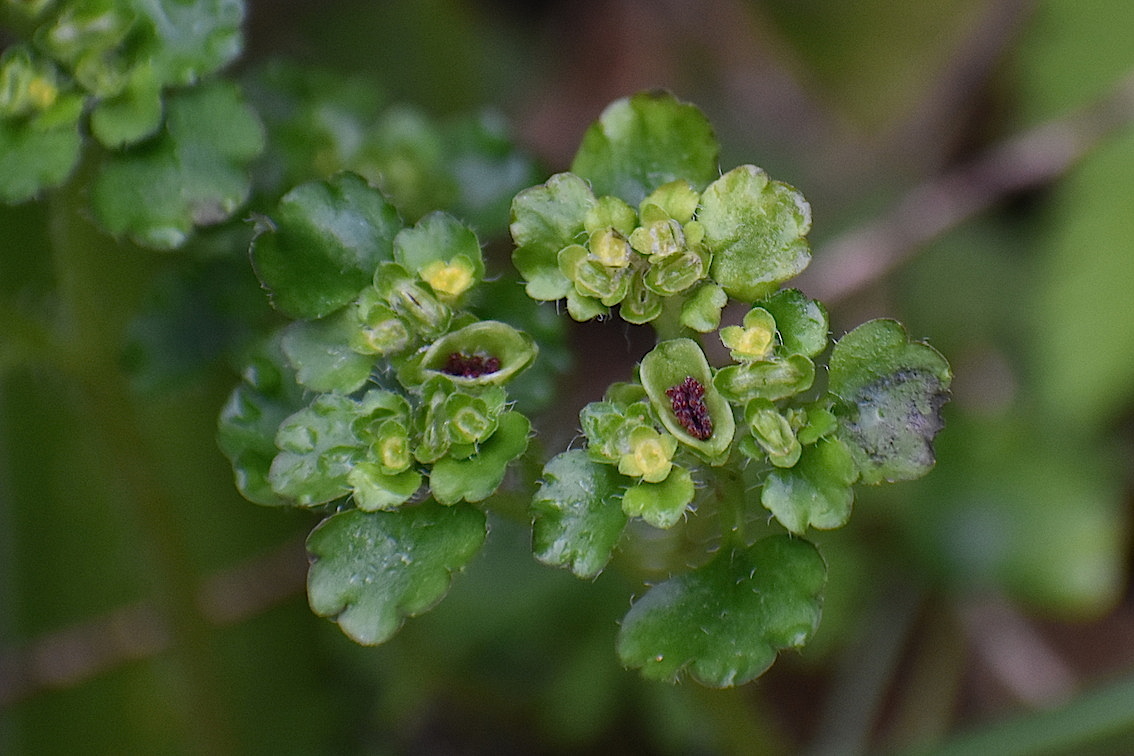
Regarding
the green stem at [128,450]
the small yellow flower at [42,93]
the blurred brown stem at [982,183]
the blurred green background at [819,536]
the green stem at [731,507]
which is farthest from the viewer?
the blurred brown stem at [982,183]

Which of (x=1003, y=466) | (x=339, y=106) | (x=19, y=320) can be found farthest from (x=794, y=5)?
(x=19, y=320)

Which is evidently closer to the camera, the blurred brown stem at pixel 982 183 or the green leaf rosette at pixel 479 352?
the green leaf rosette at pixel 479 352

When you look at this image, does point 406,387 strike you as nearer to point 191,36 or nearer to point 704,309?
point 704,309

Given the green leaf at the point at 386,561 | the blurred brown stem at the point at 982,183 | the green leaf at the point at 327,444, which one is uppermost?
the green leaf at the point at 327,444

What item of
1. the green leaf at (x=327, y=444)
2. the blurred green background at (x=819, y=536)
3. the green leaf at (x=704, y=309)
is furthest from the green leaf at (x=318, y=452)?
the blurred green background at (x=819, y=536)

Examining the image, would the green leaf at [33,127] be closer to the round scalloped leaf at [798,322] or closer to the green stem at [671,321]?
the green stem at [671,321]

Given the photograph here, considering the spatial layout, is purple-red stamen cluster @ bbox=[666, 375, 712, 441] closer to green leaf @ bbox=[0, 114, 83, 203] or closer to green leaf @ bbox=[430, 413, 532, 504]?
green leaf @ bbox=[430, 413, 532, 504]

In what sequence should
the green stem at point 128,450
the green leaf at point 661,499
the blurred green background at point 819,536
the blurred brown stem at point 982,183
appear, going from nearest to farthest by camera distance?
1. the green leaf at point 661,499
2. the green stem at point 128,450
3. the blurred green background at point 819,536
4. the blurred brown stem at point 982,183

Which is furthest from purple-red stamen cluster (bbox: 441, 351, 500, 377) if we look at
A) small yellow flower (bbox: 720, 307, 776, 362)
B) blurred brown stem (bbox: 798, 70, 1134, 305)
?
blurred brown stem (bbox: 798, 70, 1134, 305)
